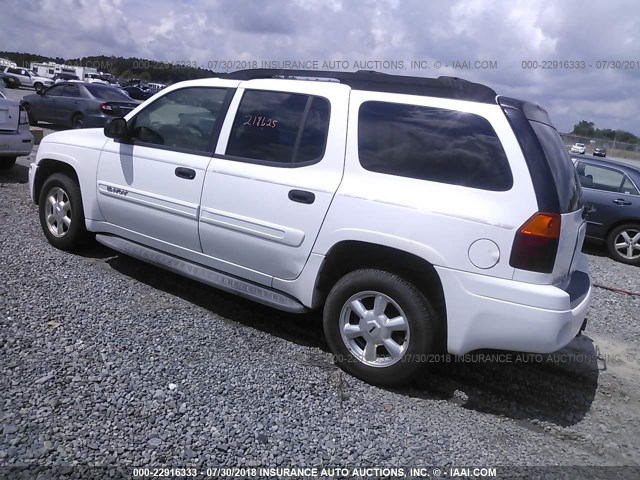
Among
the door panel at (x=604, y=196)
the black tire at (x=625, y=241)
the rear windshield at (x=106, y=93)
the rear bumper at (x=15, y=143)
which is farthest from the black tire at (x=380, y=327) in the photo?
the rear windshield at (x=106, y=93)

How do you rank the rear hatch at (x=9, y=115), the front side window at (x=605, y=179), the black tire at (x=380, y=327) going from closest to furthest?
the black tire at (x=380, y=327) < the rear hatch at (x=9, y=115) < the front side window at (x=605, y=179)

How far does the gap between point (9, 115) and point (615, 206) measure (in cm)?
954

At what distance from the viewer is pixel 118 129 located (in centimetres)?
484

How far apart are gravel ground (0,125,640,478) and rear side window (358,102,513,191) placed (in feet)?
4.77

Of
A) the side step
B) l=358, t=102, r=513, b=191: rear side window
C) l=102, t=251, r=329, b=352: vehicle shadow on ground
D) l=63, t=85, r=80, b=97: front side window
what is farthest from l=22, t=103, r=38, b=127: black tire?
l=358, t=102, r=513, b=191: rear side window

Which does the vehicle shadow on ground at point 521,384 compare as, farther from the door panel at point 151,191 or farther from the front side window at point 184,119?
the front side window at point 184,119

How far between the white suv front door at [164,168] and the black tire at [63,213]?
0.39m

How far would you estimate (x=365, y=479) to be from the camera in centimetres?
282

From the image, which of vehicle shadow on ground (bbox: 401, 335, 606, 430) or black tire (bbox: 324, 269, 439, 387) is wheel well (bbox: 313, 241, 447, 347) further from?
vehicle shadow on ground (bbox: 401, 335, 606, 430)

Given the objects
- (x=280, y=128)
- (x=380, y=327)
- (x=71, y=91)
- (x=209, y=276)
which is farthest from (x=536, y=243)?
(x=71, y=91)

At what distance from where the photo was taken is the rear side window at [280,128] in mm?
3953

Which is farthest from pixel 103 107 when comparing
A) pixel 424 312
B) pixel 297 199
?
pixel 424 312

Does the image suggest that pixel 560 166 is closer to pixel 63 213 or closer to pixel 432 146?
pixel 432 146

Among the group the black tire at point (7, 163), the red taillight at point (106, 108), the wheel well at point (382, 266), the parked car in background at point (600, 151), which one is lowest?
the black tire at point (7, 163)
